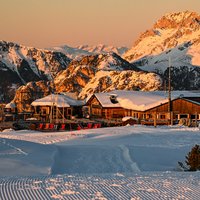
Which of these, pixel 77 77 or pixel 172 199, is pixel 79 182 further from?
pixel 77 77

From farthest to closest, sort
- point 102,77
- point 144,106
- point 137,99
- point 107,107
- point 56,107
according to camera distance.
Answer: point 102,77
point 56,107
point 107,107
point 137,99
point 144,106

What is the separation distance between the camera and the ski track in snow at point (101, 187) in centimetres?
1272

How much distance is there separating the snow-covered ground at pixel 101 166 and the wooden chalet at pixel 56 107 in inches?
1132

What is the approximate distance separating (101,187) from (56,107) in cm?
5107

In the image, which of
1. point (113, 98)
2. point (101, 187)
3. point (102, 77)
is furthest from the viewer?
point (102, 77)

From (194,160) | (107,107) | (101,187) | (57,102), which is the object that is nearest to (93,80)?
(57,102)

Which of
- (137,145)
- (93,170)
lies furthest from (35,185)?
(137,145)

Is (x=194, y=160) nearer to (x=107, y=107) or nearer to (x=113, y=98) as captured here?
(x=107, y=107)

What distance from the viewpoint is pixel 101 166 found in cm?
2266

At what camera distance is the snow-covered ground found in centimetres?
1326

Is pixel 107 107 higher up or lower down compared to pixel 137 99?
lower down

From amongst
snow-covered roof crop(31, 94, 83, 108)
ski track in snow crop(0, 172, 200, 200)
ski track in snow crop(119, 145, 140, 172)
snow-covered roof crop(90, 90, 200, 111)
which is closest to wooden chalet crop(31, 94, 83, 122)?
snow-covered roof crop(31, 94, 83, 108)

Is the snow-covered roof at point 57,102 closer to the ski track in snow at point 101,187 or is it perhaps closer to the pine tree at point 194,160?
the pine tree at point 194,160

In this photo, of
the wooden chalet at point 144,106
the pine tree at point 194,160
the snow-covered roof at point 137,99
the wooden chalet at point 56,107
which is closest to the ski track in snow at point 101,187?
the pine tree at point 194,160
